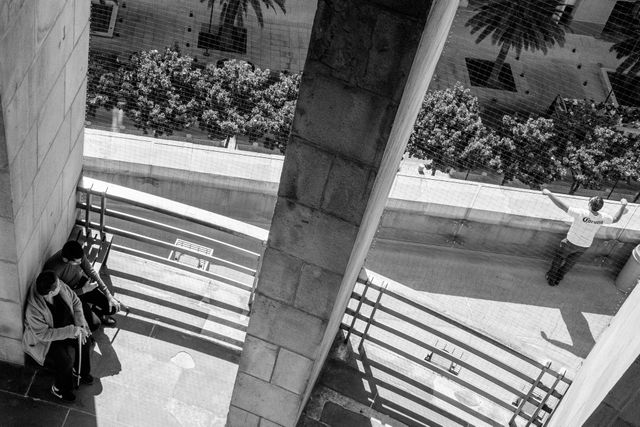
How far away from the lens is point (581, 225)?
11.4m

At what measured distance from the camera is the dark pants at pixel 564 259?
38.6 ft

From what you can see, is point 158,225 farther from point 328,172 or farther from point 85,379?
point 328,172

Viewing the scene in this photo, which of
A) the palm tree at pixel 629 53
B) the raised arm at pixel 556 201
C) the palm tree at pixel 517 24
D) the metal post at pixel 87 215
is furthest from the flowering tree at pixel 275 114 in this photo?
the palm tree at pixel 629 53

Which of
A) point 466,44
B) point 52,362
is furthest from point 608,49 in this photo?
point 52,362

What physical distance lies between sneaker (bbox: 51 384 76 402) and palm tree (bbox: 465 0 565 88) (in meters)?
16.2

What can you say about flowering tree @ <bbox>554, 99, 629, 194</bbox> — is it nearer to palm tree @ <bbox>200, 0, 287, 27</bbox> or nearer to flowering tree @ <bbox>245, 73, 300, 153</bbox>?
flowering tree @ <bbox>245, 73, 300, 153</bbox>

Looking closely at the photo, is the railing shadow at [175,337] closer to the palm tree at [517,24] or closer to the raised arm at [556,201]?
the raised arm at [556,201]

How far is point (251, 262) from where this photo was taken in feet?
39.3

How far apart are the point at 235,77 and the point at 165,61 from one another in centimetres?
154

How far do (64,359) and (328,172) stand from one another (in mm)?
2912

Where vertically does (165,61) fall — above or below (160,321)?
below

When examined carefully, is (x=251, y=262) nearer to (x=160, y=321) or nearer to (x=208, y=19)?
(x=160, y=321)

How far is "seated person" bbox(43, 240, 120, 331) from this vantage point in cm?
636

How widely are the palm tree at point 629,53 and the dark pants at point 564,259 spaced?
12.5 m
